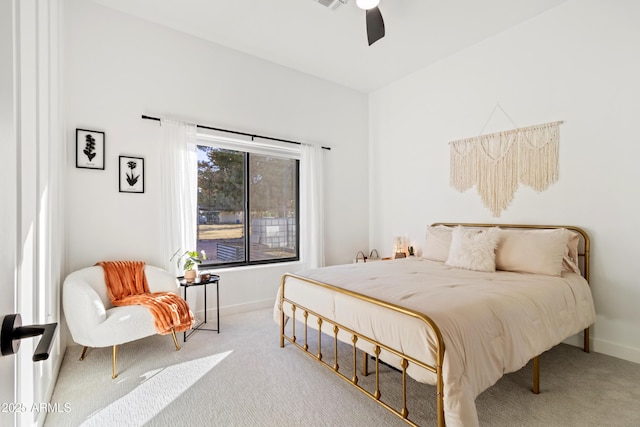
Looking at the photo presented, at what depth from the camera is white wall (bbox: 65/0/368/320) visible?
2984 millimetres

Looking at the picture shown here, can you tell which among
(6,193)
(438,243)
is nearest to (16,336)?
(6,193)

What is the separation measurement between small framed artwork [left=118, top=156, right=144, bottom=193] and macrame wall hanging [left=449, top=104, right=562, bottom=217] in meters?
3.54

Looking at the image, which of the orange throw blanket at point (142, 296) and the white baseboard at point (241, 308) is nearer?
the orange throw blanket at point (142, 296)

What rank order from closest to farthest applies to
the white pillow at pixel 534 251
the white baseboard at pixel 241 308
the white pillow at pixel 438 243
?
1. the white pillow at pixel 534 251
2. the white pillow at pixel 438 243
3. the white baseboard at pixel 241 308

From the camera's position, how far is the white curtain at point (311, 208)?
4461 mm

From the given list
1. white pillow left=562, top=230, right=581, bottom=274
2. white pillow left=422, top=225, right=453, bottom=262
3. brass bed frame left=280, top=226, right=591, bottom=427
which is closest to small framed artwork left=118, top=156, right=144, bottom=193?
brass bed frame left=280, top=226, right=591, bottom=427

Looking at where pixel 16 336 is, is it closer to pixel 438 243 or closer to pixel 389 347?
pixel 389 347

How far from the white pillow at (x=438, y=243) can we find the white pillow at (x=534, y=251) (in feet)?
1.90

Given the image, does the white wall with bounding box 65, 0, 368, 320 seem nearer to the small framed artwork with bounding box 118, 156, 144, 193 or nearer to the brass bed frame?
the small framed artwork with bounding box 118, 156, 144, 193

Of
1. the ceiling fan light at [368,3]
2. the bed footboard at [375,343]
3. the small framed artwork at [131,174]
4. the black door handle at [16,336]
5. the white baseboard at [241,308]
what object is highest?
the ceiling fan light at [368,3]

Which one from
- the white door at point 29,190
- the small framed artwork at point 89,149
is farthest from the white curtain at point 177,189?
the white door at point 29,190

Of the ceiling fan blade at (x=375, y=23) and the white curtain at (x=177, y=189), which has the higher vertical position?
the ceiling fan blade at (x=375, y=23)

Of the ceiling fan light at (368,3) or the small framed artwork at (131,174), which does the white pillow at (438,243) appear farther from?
the small framed artwork at (131,174)

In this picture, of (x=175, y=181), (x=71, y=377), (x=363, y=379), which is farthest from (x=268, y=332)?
(x=175, y=181)
